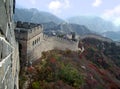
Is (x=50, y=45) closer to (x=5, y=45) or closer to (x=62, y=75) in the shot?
(x=62, y=75)

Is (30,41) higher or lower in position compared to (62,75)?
higher

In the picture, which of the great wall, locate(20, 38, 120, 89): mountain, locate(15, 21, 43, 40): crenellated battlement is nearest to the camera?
locate(15, 21, 43, 40): crenellated battlement

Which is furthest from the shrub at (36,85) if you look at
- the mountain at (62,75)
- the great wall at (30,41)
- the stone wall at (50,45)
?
the stone wall at (50,45)

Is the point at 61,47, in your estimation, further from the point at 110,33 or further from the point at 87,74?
the point at 110,33

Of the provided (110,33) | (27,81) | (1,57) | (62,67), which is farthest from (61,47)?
(110,33)

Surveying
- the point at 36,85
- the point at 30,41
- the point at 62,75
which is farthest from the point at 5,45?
the point at 62,75

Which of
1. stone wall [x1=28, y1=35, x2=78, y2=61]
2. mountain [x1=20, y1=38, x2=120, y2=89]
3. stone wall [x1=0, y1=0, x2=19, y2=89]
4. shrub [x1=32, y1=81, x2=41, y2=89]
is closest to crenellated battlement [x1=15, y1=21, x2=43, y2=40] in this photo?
stone wall [x1=28, y1=35, x2=78, y2=61]

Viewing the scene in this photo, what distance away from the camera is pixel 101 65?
41.0 meters

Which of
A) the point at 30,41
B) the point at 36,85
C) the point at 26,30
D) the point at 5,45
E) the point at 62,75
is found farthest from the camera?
the point at 62,75

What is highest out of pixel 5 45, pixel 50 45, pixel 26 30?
pixel 5 45

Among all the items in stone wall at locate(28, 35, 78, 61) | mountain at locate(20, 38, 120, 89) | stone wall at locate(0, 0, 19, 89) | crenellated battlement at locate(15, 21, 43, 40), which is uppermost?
stone wall at locate(0, 0, 19, 89)

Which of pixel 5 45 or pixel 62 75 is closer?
pixel 5 45

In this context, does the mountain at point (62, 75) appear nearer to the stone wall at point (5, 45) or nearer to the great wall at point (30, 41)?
the great wall at point (30, 41)

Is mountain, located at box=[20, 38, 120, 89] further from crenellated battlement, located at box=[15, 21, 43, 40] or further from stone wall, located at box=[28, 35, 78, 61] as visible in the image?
crenellated battlement, located at box=[15, 21, 43, 40]
